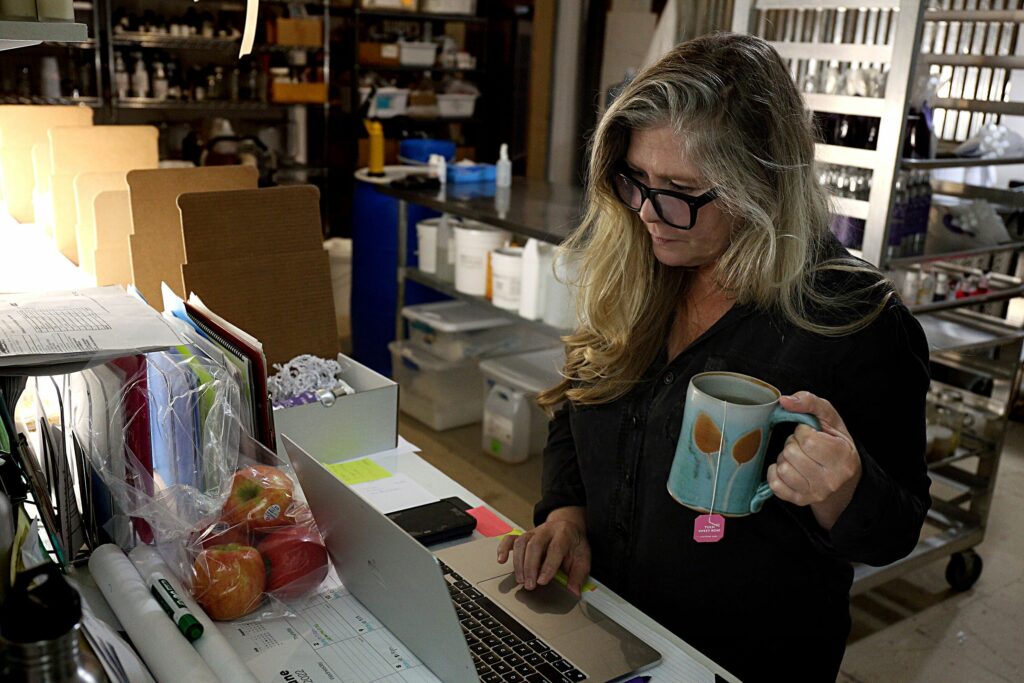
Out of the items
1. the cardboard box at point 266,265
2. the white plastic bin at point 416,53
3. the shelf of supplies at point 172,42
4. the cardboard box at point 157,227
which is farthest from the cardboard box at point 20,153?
the white plastic bin at point 416,53

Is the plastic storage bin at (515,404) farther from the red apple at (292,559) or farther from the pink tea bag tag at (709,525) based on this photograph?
the pink tea bag tag at (709,525)

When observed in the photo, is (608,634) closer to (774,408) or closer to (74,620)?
(774,408)

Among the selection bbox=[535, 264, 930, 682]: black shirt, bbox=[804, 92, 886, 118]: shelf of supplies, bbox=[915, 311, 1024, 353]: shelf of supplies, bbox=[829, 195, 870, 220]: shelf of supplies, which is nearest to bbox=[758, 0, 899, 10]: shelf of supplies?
bbox=[804, 92, 886, 118]: shelf of supplies

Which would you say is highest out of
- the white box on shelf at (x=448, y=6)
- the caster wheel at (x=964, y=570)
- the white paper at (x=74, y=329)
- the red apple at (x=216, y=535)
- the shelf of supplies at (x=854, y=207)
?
the white box on shelf at (x=448, y=6)

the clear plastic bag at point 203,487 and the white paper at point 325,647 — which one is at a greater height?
the clear plastic bag at point 203,487

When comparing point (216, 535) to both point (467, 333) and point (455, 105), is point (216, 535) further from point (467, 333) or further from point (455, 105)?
point (455, 105)

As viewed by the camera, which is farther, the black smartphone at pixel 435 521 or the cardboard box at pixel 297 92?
the cardboard box at pixel 297 92

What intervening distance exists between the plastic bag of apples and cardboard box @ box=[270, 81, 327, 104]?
16.9 feet

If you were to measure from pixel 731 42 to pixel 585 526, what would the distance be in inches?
30.4

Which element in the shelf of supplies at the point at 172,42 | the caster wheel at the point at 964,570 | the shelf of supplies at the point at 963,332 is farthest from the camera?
the shelf of supplies at the point at 172,42

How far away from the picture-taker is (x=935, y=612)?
296 cm

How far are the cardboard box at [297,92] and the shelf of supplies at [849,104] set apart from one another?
412 centimetres

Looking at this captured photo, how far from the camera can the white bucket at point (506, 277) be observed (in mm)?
3584

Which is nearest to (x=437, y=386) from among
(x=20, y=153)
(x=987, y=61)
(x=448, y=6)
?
(x=20, y=153)
